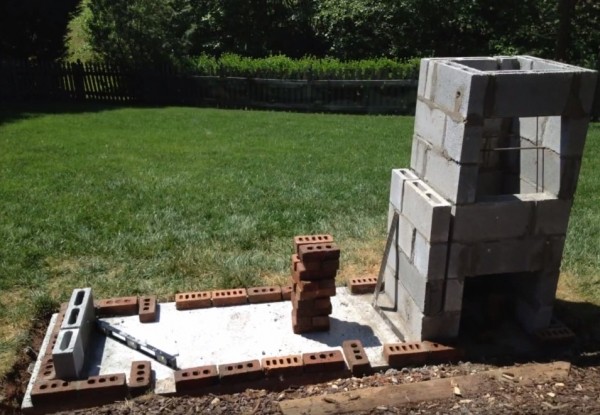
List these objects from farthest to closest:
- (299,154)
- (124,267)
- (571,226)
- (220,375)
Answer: (299,154) → (571,226) → (124,267) → (220,375)

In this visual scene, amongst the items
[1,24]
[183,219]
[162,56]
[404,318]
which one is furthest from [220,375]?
[1,24]

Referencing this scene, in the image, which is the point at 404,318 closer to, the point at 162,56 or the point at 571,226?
the point at 571,226

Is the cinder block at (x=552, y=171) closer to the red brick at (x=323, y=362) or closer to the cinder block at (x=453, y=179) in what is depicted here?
the cinder block at (x=453, y=179)

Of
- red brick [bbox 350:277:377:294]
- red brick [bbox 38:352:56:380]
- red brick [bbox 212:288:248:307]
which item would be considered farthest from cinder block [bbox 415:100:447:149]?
red brick [bbox 38:352:56:380]

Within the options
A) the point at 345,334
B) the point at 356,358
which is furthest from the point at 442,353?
the point at 345,334

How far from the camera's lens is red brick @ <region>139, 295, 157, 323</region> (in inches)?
A: 194

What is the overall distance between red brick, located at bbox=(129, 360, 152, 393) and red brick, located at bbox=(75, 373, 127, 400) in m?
0.07

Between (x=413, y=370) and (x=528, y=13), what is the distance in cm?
1931

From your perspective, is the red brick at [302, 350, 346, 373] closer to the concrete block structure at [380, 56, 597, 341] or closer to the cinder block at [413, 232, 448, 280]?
the concrete block structure at [380, 56, 597, 341]

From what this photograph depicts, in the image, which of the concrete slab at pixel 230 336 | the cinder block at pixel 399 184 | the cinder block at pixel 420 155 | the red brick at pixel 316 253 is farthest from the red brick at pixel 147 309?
the cinder block at pixel 420 155

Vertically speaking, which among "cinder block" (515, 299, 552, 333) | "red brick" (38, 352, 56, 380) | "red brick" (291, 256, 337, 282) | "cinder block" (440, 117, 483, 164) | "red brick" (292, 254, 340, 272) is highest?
"cinder block" (440, 117, 483, 164)

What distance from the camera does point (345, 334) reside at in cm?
479

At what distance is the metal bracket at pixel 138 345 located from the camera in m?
4.30

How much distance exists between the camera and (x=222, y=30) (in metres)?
23.3
